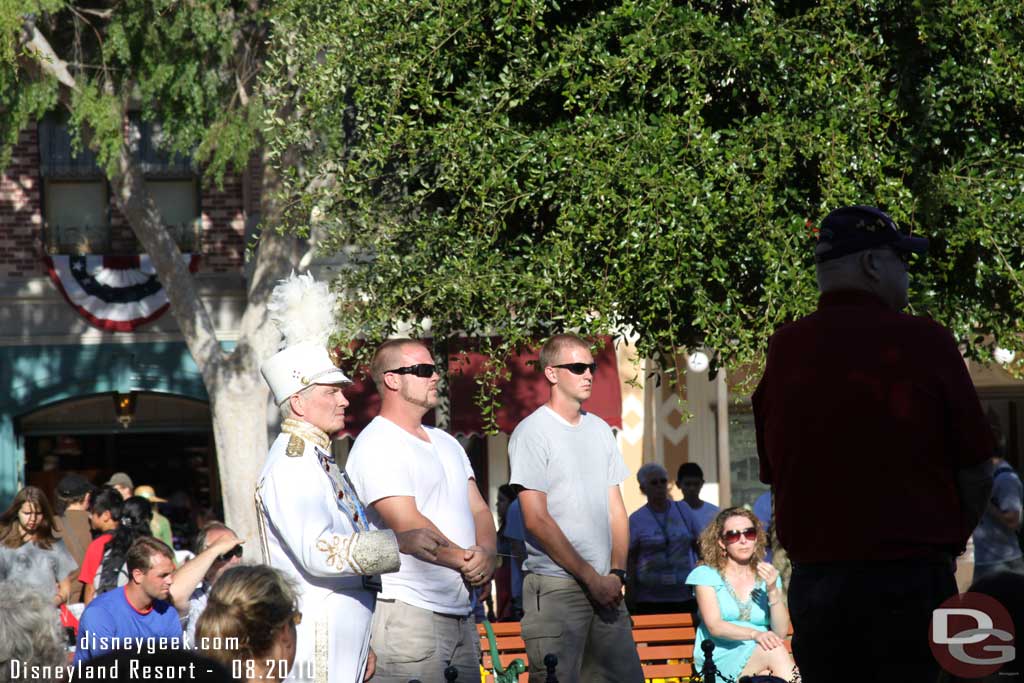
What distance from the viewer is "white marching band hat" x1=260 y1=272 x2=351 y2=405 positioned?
16.5ft

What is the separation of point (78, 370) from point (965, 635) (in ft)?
50.7

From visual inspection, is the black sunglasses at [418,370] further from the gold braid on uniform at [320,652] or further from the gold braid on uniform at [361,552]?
the gold braid on uniform at [320,652]

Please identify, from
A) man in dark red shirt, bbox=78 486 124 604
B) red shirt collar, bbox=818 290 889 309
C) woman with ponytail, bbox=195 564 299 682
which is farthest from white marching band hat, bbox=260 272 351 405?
man in dark red shirt, bbox=78 486 124 604

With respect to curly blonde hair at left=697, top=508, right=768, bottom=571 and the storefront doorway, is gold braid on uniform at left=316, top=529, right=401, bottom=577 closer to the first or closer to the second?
curly blonde hair at left=697, top=508, right=768, bottom=571

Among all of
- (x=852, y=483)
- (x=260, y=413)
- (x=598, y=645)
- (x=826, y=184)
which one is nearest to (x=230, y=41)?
(x=260, y=413)

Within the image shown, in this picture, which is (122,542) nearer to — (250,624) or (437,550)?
(437,550)

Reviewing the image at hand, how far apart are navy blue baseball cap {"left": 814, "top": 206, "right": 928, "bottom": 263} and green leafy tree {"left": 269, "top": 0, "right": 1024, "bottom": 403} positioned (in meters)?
4.90

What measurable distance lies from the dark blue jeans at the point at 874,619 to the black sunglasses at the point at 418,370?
2.55m

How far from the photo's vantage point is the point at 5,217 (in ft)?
57.1

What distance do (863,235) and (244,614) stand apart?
1.98m

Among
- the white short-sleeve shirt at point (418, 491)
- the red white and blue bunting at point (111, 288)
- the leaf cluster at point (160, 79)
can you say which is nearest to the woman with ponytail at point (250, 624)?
the white short-sleeve shirt at point (418, 491)

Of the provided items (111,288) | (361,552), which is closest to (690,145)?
(361,552)

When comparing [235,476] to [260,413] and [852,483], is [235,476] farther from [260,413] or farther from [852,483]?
[852,483]

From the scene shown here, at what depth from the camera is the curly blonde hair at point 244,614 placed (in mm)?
3855
